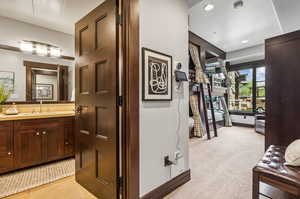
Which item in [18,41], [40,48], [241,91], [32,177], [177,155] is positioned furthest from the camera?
[241,91]

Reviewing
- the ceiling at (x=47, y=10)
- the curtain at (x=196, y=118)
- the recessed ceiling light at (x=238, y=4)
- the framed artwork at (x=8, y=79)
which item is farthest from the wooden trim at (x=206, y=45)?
the framed artwork at (x=8, y=79)

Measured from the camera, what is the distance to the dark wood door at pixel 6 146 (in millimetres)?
2127

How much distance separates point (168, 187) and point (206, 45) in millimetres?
4508

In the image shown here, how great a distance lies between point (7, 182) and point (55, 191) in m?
0.78

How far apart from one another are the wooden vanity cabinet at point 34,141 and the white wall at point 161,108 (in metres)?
1.91

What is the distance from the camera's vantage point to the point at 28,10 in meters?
2.41

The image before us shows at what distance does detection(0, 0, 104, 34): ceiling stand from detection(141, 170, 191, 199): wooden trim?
2742 mm

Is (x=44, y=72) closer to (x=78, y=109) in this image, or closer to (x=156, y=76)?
(x=78, y=109)

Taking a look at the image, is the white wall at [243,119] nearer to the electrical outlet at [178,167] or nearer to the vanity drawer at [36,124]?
the electrical outlet at [178,167]

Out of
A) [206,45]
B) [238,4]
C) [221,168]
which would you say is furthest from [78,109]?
[206,45]

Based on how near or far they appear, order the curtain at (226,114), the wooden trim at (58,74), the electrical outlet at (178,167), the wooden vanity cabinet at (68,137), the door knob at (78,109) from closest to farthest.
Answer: the electrical outlet at (178,167) → the door knob at (78,109) → the wooden vanity cabinet at (68,137) → the wooden trim at (58,74) → the curtain at (226,114)

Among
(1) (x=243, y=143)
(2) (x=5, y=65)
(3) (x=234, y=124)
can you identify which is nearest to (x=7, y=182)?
(2) (x=5, y=65)

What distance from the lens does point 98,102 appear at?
1.66 m

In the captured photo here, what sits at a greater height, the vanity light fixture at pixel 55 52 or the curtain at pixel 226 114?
the vanity light fixture at pixel 55 52
